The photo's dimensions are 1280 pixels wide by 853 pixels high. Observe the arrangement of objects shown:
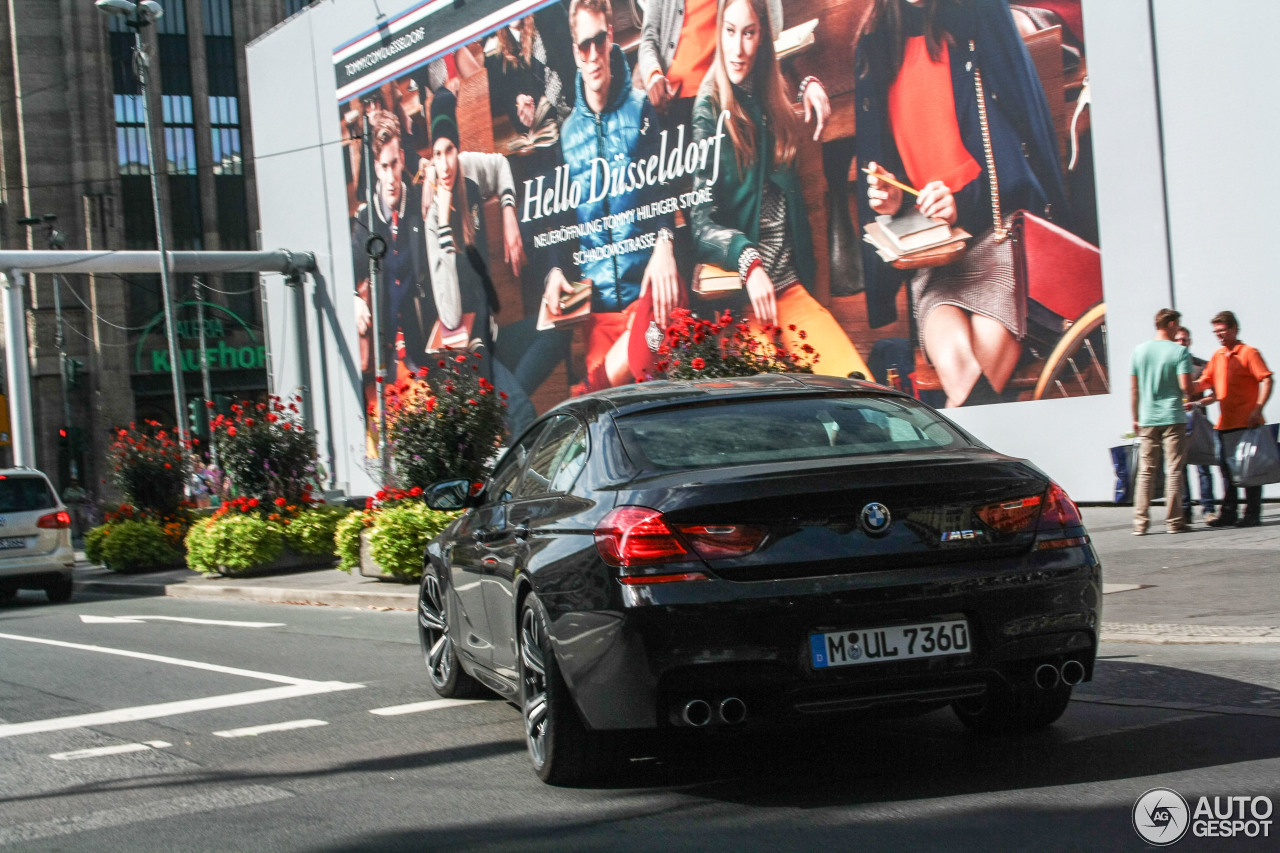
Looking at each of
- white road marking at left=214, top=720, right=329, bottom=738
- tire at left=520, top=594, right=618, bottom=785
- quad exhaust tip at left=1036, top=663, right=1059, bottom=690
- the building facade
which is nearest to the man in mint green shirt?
quad exhaust tip at left=1036, top=663, right=1059, bottom=690

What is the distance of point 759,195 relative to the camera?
1869 cm

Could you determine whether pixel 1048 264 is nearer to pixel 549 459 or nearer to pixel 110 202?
pixel 549 459

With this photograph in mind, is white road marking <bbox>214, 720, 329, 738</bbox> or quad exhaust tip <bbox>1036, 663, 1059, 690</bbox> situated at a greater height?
quad exhaust tip <bbox>1036, 663, 1059, 690</bbox>

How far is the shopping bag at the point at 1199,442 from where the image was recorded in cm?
1212

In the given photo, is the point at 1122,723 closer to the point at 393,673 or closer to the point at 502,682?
the point at 502,682

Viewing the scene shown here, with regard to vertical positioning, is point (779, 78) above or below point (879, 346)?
above

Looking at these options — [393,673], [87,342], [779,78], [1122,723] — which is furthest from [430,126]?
[87,342]

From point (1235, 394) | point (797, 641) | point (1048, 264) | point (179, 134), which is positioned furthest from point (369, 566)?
point (179, 134)

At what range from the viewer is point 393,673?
8.77 m

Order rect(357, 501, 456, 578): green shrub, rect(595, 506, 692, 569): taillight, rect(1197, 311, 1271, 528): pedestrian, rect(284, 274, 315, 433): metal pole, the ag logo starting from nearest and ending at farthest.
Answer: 1. the ag logo
2. rect(595, 506, 692, 569): taillight
3. rect(1197, 311, 1271, 528): pedestrian
4. rect(357, 501, 456, 578): green shrub
5. rect(284, 274, 315, 433): metal pole

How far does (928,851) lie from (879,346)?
1331 cm

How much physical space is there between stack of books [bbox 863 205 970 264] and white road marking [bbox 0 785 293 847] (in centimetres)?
1204

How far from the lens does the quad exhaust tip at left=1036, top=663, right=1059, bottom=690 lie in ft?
15.7

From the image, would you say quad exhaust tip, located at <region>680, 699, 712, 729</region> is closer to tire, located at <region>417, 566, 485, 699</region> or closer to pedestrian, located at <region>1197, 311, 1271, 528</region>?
tire, located at <region>417, 566, 485, 699</region>
